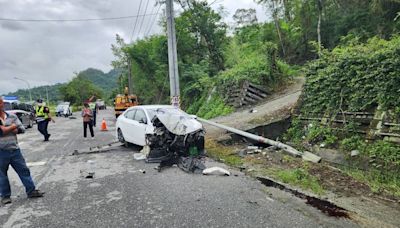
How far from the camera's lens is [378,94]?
7996mm

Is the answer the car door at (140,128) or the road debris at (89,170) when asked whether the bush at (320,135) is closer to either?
the car door at (140,128)

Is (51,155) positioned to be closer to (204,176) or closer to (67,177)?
(67,177)

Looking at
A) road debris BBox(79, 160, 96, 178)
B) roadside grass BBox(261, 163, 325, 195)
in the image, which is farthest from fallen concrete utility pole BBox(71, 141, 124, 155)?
roadside grass BBox(261, 163, 325, 195)

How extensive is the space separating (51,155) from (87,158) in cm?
150

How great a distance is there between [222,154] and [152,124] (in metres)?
2.25

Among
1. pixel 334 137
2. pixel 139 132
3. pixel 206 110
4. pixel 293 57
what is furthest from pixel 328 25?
pixel 139 132

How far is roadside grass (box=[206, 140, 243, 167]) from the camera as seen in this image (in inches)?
336

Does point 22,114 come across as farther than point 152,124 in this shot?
Yes

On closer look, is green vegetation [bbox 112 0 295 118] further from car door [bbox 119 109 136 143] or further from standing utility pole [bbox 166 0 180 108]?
car door [bbox 119 109 136 143]

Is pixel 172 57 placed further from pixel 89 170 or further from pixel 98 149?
pixel 89 170

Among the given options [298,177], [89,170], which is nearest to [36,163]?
[89,170]

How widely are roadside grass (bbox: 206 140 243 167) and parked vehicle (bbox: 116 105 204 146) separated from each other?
90cm

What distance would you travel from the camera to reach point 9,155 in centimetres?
549

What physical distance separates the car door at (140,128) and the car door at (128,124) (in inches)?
7.7
